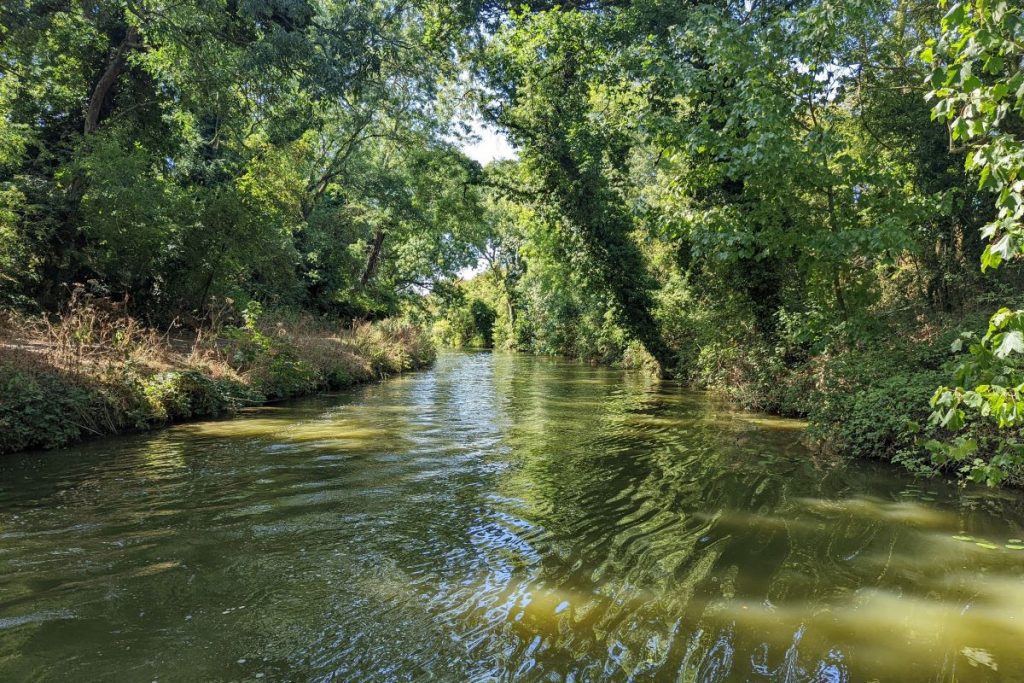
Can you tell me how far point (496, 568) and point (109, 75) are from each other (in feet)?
60.1

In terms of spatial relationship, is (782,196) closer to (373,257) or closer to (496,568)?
(496,568)

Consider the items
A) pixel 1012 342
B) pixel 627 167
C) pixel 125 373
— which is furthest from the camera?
pixel 627 167

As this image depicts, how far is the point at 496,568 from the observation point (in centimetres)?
451

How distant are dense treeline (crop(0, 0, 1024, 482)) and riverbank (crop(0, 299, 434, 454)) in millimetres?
2300

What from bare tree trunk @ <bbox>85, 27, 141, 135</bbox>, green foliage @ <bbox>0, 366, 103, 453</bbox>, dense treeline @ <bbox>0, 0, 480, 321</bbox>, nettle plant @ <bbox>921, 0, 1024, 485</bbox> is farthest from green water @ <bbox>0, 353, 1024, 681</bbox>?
bare tree trunk @ <bbox>85, 27, 141, 135</bbox>

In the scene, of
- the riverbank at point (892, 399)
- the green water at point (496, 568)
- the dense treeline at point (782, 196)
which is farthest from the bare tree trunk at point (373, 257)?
the riverbank at point (892, 399)

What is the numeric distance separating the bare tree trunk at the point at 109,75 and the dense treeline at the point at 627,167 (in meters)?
0.11

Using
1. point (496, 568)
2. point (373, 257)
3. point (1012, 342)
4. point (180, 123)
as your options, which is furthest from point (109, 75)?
point (1012, 342)

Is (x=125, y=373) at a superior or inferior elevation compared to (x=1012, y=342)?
inferior

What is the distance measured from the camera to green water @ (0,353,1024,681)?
10.7ft

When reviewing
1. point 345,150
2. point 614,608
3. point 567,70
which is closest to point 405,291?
point 345,150

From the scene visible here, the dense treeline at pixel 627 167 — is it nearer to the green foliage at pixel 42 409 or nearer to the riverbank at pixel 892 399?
the riverbank at pixel 892 399

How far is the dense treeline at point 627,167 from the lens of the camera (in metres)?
8.07

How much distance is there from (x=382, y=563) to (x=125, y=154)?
→ 14757mm
